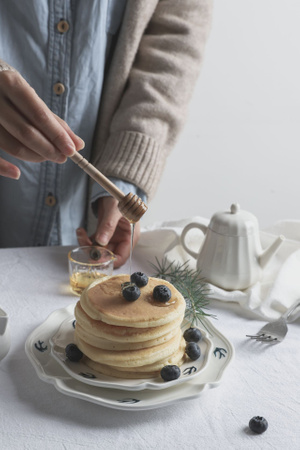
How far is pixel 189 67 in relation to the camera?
153 cm

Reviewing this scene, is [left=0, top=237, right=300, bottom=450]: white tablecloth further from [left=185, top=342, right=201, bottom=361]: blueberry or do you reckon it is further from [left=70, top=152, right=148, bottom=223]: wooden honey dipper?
[left=70, top=152, right=148, bottom=223]: wooden honey dipper

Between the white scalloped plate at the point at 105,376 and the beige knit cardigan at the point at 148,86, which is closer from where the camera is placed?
the white scalloped plate at the point at 105,376

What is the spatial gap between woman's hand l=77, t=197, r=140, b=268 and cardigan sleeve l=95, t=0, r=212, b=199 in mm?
96

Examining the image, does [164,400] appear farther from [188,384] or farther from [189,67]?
[189,67]

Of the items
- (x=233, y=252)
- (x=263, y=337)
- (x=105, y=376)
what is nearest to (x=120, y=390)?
(x=105, y=376)

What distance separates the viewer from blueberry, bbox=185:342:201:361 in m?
0.86

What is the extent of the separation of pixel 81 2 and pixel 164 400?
1041 mm

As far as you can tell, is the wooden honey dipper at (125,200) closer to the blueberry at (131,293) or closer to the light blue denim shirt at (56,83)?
the blueberry at (131,293)

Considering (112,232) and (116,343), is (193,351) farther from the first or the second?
(112,232)

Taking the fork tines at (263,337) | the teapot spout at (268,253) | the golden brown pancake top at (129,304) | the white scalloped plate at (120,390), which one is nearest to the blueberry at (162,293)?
the golden brown pancake top at (129,304)

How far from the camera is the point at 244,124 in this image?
230 centimetres

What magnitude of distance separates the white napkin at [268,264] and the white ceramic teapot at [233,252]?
0.03 m

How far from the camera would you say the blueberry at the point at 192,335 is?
2.96ft

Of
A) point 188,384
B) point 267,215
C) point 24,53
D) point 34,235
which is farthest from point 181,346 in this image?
point 267,215
